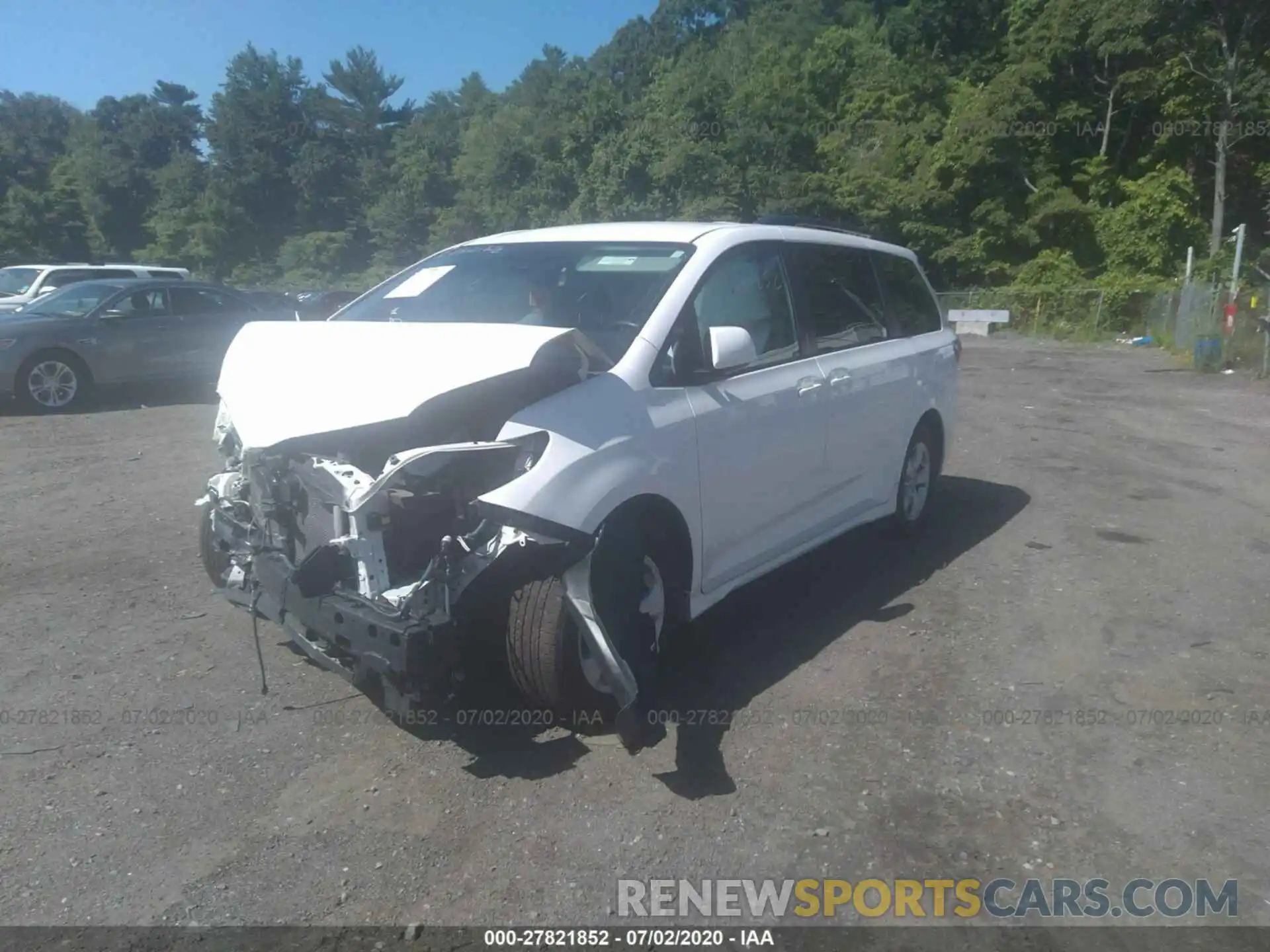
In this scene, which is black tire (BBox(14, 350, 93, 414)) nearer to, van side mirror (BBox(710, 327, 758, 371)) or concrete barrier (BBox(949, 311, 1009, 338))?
van side mirror (BBox(710, 327, 758, 371))

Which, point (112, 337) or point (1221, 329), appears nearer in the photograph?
point (112, 337)

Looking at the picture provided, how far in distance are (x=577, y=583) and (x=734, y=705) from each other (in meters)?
1.10

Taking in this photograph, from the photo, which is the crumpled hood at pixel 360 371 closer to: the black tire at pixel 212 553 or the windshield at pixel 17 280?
the black tire at pixel 212 553

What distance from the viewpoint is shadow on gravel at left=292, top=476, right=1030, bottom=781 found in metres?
4.01

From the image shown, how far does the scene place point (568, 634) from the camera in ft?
12.8

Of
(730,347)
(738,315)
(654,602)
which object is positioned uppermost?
(738,315)

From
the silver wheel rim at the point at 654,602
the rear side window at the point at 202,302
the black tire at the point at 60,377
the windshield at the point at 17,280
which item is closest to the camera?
the silver wheel rim at the point at 654,602

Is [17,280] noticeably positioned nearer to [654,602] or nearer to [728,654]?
[728,654]

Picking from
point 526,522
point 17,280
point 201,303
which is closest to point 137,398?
point 201,303

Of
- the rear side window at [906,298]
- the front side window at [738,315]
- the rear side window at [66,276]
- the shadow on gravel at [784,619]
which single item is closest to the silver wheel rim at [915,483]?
the shadow on gravel at [784,619]

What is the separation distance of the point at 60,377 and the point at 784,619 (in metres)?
10.4

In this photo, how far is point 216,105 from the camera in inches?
3182

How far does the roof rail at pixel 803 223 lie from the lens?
6.04 m

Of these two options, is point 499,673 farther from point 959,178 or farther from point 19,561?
point 959,178
